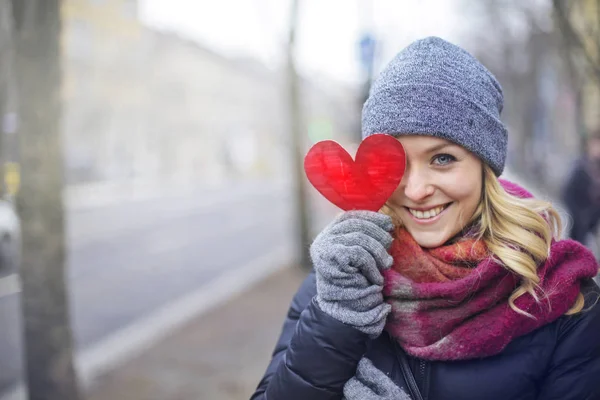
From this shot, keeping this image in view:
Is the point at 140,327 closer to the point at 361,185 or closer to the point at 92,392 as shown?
the point at 92,392

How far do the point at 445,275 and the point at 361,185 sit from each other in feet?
1.11

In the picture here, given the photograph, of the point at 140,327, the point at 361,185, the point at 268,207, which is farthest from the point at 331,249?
the point at 268,207

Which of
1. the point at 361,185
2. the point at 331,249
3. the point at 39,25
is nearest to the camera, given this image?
the point at 331,249

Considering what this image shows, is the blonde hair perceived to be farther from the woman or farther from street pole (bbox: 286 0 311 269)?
street pole (bbox: 286 0 311 269)

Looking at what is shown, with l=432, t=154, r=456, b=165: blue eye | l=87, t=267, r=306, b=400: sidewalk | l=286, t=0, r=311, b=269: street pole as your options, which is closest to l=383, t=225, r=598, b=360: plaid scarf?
l=432, t=154, r=456, b=165: blue eye

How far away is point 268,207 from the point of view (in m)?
23.5

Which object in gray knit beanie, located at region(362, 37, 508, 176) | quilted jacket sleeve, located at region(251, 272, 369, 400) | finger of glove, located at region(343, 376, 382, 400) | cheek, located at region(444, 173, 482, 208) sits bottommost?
finger of glove, located at region(343, 376, 382, 400)

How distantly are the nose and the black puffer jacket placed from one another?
39cm

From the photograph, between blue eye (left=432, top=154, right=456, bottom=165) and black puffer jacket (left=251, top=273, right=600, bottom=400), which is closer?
black puffer jacket (left=251, top=273, right=600, bottom=400)

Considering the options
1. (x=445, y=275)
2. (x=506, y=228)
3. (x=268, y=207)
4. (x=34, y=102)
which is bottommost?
(x=268, y=207)

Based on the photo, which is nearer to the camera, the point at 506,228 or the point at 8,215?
the point at 506,228

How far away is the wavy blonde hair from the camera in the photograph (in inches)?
62.3

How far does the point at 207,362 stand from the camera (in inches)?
216

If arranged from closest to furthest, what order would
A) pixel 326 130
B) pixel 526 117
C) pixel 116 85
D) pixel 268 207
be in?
1. pixel 326 130
2. pixel 268 207
3. pixel 526 117
4. pixel 116 85
